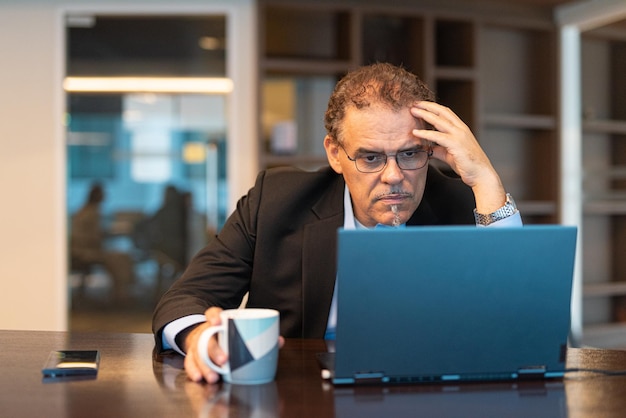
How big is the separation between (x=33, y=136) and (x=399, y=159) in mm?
3653

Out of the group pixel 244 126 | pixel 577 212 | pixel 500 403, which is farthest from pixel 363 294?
pixel 577 212

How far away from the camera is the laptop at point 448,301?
1.18m

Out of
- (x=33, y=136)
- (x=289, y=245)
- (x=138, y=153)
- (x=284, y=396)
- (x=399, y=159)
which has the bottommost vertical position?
(x=284, y=396)

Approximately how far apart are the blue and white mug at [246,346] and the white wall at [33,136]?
364cm

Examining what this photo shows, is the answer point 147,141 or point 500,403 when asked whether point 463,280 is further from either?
point 147,141

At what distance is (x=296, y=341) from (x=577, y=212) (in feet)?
14.2

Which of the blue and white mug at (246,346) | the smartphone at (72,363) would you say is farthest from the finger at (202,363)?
the smartphone at (72,363)

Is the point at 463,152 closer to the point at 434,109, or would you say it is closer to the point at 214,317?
the point at 434,109

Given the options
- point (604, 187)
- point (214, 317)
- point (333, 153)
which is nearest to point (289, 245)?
point (333, 153)

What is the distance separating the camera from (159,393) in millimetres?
1223

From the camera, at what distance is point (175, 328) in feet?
5.10

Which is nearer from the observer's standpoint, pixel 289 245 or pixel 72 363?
pixel 72 363

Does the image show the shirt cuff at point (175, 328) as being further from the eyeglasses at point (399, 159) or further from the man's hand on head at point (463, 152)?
the man's hand on head at point (463, 152)

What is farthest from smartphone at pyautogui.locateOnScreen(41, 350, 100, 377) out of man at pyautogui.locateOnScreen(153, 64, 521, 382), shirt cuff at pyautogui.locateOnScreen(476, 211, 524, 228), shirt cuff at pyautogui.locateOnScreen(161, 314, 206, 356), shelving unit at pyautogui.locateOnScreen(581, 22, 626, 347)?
shelving unit at pyautogui.locateOnScreen(581, 22, 626, 347)
